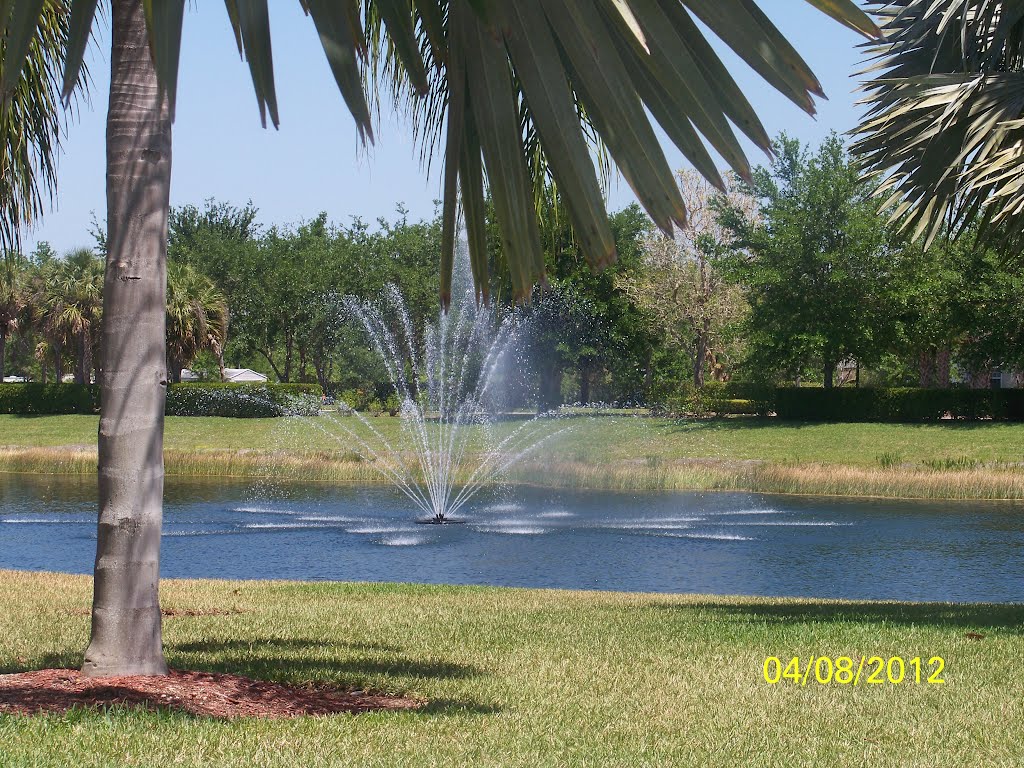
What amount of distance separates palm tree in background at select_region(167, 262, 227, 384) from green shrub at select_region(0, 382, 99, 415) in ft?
12.7

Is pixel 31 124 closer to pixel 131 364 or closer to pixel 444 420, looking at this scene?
pixel 131 364

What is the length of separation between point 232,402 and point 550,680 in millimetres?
42922

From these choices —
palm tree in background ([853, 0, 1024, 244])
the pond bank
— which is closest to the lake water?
the pond bank

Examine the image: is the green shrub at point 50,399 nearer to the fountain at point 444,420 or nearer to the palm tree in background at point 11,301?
the palm tree in background at point 11,301

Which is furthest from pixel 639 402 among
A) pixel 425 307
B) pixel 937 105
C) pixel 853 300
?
pixel 937 105

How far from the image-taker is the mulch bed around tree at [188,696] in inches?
213

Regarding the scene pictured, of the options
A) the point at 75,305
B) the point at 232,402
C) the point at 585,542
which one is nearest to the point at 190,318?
the point at 232,402

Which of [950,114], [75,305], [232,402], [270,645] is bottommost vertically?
[270,645]

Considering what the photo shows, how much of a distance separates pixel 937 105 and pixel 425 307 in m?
51.7

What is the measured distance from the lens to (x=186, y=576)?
16.2 m

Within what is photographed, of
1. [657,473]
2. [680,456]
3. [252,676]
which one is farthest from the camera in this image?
[680,456]

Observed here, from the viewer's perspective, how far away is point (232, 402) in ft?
157
